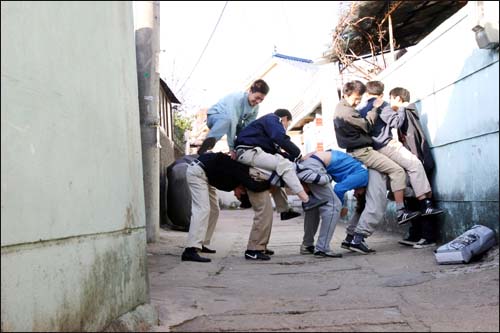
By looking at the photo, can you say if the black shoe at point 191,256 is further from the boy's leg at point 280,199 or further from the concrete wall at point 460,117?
the concrete wall at point 460,117

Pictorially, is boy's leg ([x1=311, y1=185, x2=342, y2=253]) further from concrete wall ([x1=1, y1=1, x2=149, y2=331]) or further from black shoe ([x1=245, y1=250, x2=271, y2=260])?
concrete wall ([x1=1, y1=1, x2=149, y2=331])

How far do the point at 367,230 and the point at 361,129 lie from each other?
3.35 feet

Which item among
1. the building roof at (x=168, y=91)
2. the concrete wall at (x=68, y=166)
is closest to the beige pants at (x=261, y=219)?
the concrete wall at (x=68, y=166)

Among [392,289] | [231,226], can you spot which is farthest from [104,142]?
[231,226]

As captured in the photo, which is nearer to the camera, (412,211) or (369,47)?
(412,211)

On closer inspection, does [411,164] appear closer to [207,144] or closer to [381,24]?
[207,144]

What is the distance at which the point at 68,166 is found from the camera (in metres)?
2.31

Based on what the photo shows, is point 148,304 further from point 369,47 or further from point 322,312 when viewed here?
point 369,47

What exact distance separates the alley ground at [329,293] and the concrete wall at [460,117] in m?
0.46

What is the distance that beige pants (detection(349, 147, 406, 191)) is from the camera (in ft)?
18.1

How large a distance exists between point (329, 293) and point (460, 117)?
1.99 meters

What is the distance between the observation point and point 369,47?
8.99 m

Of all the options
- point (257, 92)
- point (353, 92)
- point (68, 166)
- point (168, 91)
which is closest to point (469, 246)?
point (353, 92)

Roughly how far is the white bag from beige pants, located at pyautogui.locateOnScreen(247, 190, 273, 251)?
5.92 ft
